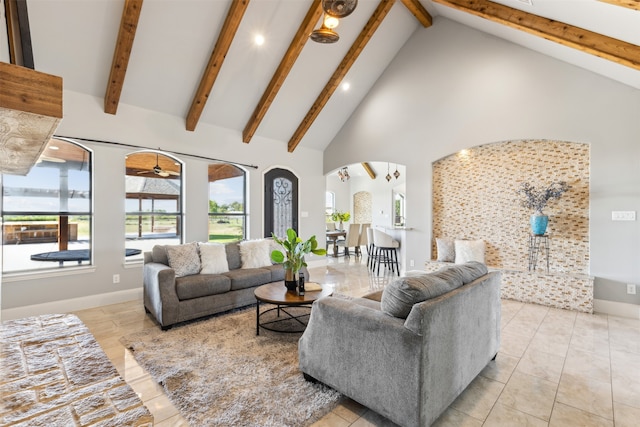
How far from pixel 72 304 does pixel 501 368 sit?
5.09m

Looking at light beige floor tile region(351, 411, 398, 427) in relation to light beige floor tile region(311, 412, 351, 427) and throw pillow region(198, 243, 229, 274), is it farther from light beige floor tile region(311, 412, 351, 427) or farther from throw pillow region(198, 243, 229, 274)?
throw pillow region(198, 243, 229, 274)

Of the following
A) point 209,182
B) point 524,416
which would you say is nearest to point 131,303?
point 209,182

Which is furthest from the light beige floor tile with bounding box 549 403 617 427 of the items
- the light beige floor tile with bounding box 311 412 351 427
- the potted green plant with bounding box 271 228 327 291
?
the potted green plant with bounding box 271 228 327 291

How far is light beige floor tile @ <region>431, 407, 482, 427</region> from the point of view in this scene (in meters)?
1.96

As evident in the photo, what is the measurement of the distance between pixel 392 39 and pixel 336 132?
227 centimetres

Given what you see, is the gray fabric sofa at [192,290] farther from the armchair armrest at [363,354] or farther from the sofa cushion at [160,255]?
the armchair armrest at [363,354]

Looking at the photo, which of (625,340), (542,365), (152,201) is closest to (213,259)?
(152,201)

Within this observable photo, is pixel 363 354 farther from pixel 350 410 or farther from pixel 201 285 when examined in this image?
pixel 201 285

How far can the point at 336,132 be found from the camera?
24.4 feet

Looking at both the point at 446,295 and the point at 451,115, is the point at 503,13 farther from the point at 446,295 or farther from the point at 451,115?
the point at 446,295

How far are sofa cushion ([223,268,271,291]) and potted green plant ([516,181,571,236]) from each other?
4049mm

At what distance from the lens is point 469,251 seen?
531 cm

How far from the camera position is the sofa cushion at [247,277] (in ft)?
13.2

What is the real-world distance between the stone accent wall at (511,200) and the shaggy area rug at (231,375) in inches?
155
